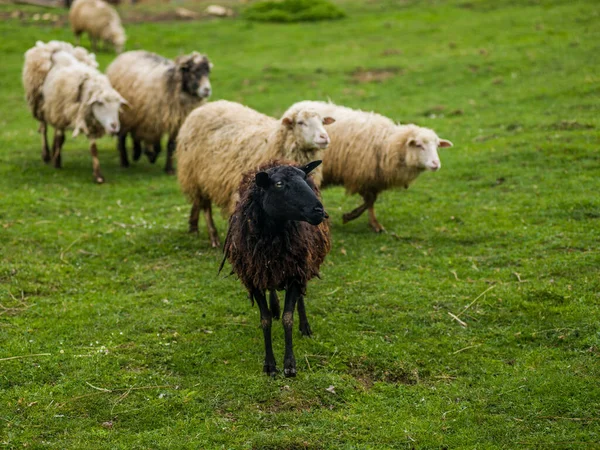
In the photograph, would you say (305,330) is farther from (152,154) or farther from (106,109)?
(152,154)

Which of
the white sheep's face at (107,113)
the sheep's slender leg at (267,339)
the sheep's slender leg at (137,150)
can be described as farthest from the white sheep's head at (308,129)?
the sheep's slender leg at (137,150)

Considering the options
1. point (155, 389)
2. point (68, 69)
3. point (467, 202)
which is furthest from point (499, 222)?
point (68, 69)

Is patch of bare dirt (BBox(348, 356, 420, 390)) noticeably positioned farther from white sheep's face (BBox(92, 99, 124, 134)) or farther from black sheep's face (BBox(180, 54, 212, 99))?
black sheep's face (BBox(180, 54, 212, 99))

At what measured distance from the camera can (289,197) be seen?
19.3 feet

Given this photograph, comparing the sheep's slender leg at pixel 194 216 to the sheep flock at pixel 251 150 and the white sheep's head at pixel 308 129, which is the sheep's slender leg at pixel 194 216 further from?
the white sheep's head at pixel 308 129

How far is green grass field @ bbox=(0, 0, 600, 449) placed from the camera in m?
5.55

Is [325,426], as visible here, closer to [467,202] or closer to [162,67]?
[467,202]

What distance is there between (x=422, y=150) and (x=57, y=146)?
25.0 ft

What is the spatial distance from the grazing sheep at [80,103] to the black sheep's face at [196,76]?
1429 mm

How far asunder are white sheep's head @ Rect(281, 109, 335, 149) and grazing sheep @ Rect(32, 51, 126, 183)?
5.01 metres

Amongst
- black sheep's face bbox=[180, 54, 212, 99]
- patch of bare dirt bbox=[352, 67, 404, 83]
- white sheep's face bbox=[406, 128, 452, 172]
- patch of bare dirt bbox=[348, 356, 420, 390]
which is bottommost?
patch of bare dirt bbox=[348, 356, 420, 390]

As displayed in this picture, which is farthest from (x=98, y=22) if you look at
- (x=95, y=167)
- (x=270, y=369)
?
(x=270, y=369)

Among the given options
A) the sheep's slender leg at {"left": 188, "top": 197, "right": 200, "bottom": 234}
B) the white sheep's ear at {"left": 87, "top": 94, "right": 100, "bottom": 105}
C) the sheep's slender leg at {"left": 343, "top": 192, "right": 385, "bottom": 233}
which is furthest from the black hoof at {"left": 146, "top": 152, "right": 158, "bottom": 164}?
the sheep's slender leg at {"left": 343, "top": 192, "right": 385, "bottom": 233}

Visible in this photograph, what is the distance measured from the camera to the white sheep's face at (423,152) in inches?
390
